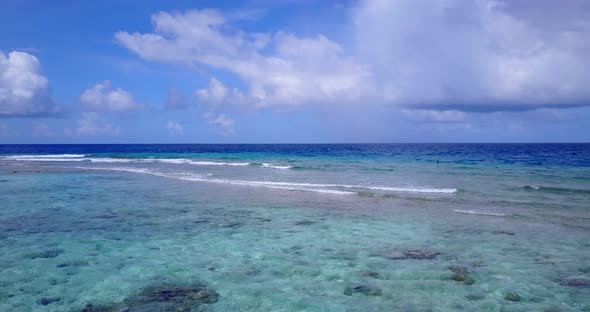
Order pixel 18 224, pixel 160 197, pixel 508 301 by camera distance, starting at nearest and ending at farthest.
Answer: pixel 508 301 < pixel 18 224 < pixel 160 197

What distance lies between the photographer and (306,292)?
8.11 metres

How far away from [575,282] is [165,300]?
876cm

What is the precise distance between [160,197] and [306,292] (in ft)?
48.2

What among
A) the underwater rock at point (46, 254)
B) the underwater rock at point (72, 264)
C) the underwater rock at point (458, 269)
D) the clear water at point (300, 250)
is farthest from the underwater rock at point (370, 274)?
the underwater rock at point (46, 254)

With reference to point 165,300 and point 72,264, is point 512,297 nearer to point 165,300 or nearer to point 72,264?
point 165,300

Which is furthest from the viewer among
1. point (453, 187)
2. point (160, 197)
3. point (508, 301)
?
point (453, 187)

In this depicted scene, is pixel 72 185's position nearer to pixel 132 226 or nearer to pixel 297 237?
pixel 132 226

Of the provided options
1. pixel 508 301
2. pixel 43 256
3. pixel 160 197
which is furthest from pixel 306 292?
pixel 160 197

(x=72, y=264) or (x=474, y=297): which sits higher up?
(x=72, y=264)

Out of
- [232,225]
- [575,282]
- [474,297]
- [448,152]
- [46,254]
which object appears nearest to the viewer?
[474,297]

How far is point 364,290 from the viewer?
323 inches

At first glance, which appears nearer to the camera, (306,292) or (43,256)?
(306,292)

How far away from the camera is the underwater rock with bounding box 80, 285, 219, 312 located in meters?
7.16

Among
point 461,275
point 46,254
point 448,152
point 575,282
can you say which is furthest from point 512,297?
point 448,152
